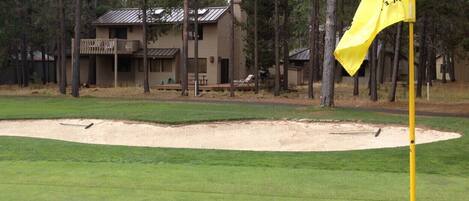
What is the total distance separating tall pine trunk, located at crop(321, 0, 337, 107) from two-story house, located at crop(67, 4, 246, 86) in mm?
26284

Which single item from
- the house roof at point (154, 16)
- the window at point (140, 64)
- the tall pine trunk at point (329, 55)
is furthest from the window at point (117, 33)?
the tall pine trunk at point (329, 55)

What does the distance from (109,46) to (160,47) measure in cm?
460

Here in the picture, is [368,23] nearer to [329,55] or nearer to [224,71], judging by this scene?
[329,55]

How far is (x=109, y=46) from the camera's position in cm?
5469

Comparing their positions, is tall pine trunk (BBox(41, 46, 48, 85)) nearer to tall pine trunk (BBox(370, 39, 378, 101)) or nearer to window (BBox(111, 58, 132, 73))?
window (BBox(111, 58, 132, 73))

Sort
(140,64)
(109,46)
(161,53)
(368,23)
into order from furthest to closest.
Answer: (140,64) < (161,53) < (109,46) < (368,23)

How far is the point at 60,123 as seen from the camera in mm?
24062

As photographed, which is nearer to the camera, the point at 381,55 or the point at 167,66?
the point at 381,55

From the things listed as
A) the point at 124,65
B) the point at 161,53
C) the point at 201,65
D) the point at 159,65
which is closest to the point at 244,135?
the point at 201,65

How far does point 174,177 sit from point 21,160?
4.75 metres

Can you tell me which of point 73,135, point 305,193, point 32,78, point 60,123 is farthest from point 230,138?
point 32,78

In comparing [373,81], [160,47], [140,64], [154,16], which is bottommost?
[373,81]

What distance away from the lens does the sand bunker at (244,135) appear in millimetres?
19422

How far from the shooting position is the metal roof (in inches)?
2160
